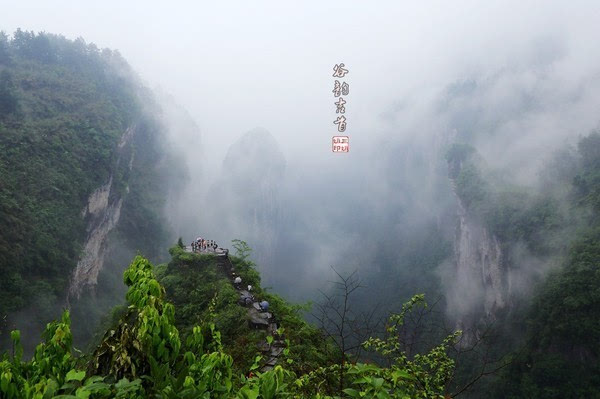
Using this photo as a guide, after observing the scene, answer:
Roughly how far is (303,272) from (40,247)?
65.9 meters

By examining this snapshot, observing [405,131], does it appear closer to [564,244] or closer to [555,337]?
[564,244]

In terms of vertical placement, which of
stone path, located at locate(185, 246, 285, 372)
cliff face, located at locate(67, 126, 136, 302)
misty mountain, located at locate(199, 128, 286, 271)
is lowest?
stone path, located at locate(185, 246, 285, 372)

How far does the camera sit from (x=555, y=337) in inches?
1100

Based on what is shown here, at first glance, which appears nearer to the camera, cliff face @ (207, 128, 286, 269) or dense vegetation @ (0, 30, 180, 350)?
dense vegetation @ (0, 30, 180, 350)

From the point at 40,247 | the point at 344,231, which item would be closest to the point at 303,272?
the point at 344,231

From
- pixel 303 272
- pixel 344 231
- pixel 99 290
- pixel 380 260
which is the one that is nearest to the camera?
pixel 99 290

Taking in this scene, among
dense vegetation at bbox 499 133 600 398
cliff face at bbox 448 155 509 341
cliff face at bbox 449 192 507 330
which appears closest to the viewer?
dense vegetation at bbox 499 133 600 398

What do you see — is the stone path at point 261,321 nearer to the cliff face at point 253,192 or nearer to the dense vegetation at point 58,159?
the dense vegetation at point 58,159

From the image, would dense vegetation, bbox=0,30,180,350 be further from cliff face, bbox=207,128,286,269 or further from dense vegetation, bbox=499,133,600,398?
dense vegetation, bbox=499,133,600,398

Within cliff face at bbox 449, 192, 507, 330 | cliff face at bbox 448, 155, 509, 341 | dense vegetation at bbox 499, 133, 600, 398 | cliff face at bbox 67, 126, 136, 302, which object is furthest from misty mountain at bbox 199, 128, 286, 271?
dense vegetation at bbox 499, 133, 600, 398

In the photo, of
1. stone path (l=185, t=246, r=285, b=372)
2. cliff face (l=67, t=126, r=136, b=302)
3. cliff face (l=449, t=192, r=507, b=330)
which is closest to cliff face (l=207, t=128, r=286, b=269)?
cliff face (l=67, t=126, r=136, b=302)

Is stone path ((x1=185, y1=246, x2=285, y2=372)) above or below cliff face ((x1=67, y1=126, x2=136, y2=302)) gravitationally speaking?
below

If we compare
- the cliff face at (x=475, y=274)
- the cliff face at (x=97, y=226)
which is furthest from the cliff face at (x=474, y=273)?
the cliff face at (x=97, y=226)

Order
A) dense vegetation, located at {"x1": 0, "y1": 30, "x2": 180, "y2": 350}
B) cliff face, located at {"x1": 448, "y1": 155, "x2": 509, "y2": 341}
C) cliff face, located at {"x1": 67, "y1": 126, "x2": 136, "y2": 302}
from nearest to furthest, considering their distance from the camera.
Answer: dense vegetation, located at {"x1": 0, "y1": 30, "x2": 180, "y2": 350} → cliff face, located at {"x1": 67, "y1": 126, "x2": 136, "y2": 302} → cliff face, located at {"x1": 448, "y1": 155, "x2": 509, "y2": 341}
